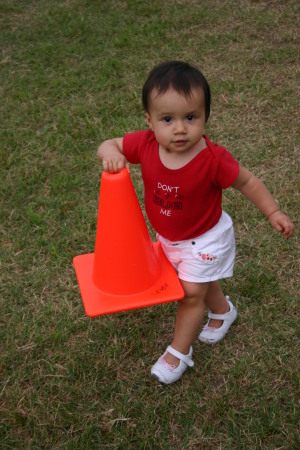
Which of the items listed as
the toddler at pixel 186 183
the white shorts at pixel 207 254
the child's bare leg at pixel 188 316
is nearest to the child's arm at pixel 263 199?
the toddler at pixel 186 183

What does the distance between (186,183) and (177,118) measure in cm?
21

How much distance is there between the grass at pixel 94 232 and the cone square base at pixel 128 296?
37cm

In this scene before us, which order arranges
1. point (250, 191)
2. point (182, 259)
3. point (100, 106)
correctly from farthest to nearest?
1. point (100, 106)
2. point (182, 259)
3. point (250, 191)

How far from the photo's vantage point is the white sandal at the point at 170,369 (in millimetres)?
2115

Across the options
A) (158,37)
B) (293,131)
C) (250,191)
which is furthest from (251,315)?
(158,37)

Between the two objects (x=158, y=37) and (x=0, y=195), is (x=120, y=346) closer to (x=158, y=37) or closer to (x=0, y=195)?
(x=0, y=195)

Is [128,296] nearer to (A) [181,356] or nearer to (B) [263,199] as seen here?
(A) [181,356]

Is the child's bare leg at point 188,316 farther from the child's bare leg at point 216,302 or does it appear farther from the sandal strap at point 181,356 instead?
the child's bare leg at point 216,302

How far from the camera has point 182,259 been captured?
6.57ft

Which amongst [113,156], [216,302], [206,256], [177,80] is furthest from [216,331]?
[177,80]

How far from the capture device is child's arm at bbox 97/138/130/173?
1.91 m

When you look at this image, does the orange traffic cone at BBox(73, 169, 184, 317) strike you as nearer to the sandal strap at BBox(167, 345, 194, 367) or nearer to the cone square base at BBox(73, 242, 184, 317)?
the cone square base at BBox(73, 242, 184, 317)

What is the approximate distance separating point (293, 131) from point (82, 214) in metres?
1.35

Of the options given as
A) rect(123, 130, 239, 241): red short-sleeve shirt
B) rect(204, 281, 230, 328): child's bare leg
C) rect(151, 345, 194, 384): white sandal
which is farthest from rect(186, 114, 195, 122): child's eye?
rect(151, 345, 194, 384): white sandal
